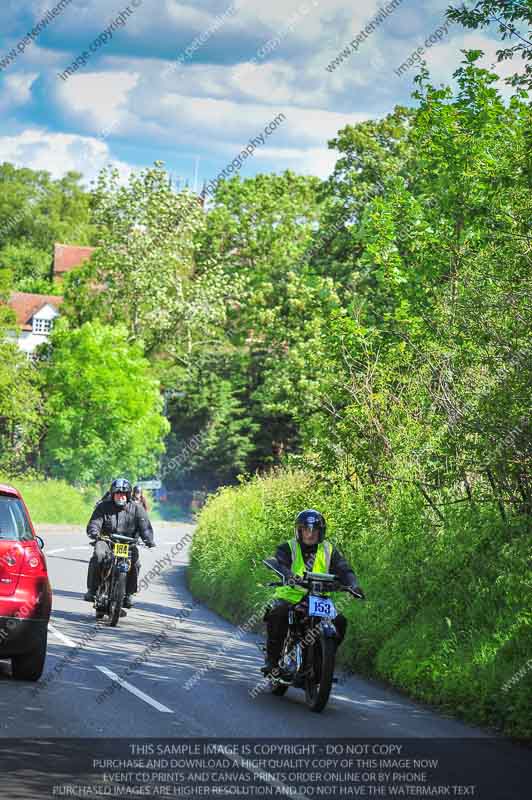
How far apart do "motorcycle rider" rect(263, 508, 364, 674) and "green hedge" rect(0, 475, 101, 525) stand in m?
45.4

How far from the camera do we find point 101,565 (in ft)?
60.0

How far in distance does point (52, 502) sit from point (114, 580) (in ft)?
134

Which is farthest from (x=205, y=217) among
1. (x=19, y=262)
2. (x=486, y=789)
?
(x=486, y=789)

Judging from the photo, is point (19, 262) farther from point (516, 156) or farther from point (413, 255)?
point (516, 156)

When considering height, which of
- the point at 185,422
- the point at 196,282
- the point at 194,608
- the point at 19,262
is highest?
the point at 19,262

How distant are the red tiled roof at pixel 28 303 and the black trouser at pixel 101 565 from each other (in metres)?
85.2

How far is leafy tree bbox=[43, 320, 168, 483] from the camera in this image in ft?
213

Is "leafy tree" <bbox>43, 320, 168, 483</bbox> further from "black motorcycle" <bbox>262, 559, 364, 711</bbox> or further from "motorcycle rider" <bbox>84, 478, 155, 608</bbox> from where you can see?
"black motorcycle" <bbox>262, 559, 364, 711</bbox>

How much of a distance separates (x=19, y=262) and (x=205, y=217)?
4451cm

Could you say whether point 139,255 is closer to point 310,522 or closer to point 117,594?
point 117,594

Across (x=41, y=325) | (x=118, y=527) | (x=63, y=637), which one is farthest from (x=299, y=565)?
(x=41, y=325)

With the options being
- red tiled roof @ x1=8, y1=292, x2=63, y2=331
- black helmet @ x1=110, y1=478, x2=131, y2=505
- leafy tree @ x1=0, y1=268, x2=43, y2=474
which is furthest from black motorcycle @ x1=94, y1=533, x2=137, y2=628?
red tiled roof @ x1=8, y1=292, x2=63, y2=331

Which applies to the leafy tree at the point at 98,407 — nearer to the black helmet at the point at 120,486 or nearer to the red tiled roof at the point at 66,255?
the red tiled roof at the point at 66,255

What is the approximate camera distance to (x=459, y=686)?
1225 cm
